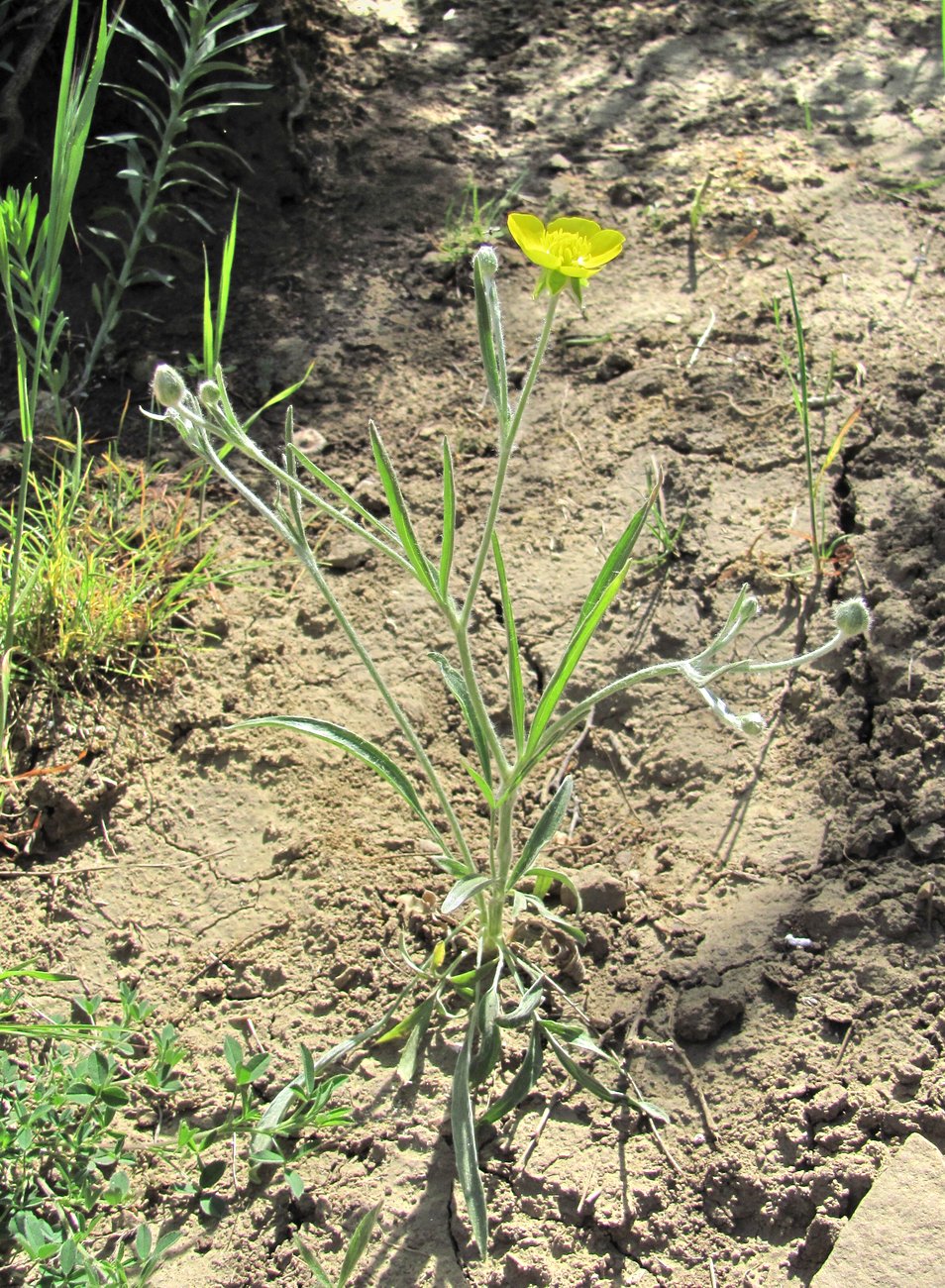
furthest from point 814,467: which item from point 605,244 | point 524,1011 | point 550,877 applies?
point 524,1011

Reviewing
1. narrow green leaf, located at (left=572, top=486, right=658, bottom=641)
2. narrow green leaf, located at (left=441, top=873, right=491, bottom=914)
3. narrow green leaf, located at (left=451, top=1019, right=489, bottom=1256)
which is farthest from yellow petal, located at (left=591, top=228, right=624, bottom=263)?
narrow green leaf, located at (left=451, top=1019, right=489, bottom=1256)

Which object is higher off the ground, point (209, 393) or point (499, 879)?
point (209, 393)

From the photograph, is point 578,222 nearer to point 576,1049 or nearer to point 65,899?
point 576,1049

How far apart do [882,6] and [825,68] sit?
1.24 ft

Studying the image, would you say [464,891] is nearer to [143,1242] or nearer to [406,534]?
[406,534]

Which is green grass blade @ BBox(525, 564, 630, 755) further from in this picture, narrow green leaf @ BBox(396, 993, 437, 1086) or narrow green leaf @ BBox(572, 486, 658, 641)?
narrow green leaf @ BBox(396, 993, 437, 1086)

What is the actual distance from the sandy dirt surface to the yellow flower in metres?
0.84

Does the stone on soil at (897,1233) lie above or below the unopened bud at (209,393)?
below

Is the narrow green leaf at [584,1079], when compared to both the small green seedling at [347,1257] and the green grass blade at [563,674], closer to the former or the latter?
the small green seedling at [347,1257]

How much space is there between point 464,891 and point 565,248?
87cm

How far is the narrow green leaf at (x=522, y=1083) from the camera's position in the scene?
1613 millimetres

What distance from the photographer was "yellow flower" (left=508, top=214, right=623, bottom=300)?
60.2 inches

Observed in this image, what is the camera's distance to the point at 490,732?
1.67 metres

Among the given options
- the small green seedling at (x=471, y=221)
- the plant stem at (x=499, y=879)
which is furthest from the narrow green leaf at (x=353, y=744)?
the small green seedling at (x=471, y=221)
